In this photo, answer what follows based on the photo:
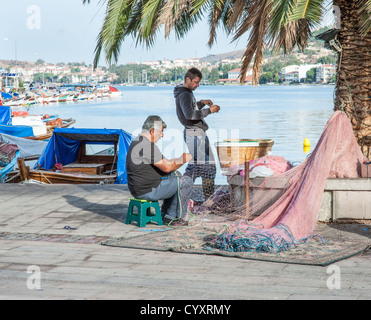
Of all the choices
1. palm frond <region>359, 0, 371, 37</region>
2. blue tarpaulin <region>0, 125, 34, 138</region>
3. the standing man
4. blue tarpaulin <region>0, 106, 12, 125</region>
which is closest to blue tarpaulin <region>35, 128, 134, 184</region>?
the standing man

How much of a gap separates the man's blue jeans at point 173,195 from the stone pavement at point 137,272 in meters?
0.39

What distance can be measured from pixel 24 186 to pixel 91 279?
676 centimetres

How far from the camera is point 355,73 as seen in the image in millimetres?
8430

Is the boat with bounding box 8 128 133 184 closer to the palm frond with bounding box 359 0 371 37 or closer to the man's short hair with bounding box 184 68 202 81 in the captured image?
the man's short hair with bounding box 184 68 202 81

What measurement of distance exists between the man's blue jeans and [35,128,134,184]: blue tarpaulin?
779 cm

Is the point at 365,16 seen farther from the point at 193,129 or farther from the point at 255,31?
the point at 193,129

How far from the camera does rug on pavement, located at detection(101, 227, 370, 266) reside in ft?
20.0

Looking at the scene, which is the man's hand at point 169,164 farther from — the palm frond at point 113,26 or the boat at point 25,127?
the boat at point 25,127

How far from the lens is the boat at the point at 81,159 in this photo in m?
15.4

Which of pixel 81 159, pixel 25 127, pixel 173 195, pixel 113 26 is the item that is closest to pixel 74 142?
pixel 81 159

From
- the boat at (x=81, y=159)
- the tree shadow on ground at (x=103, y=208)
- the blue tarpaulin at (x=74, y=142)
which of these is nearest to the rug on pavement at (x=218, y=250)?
the tree shadow on ground at (x=103, y=208)

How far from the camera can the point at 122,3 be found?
10156 millimetres
